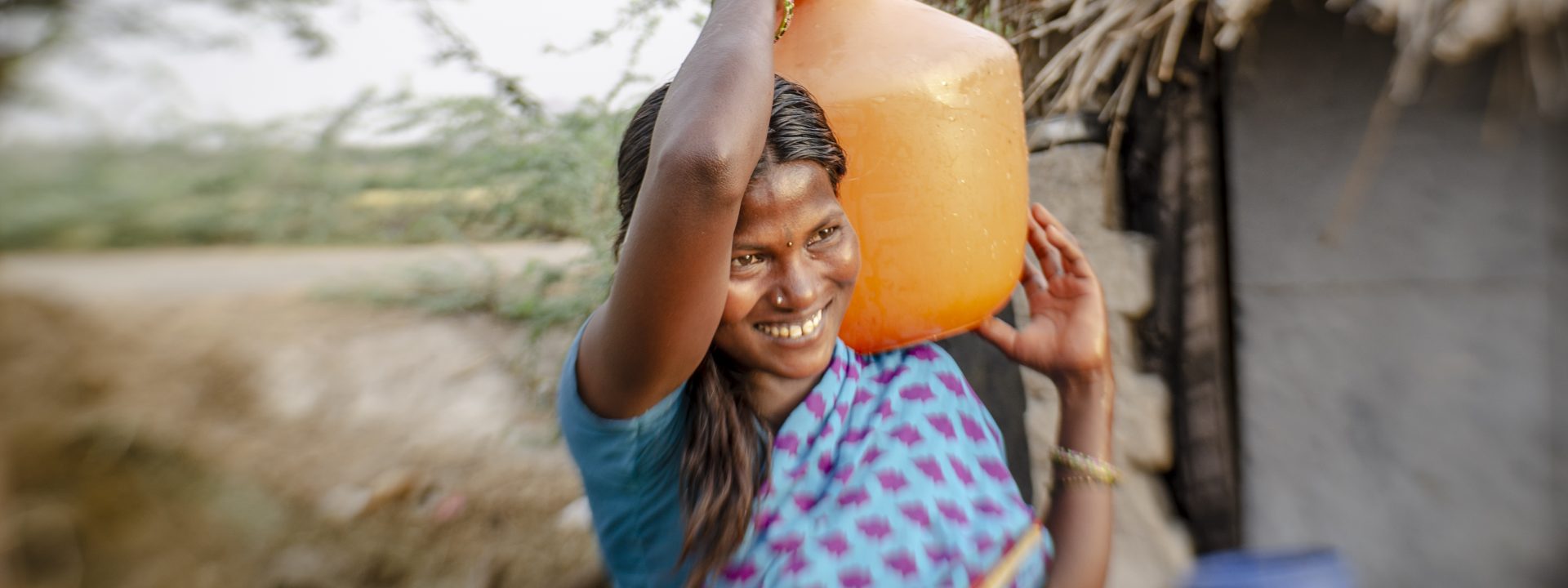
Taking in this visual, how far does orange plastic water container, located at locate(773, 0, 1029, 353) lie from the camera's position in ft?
3.04

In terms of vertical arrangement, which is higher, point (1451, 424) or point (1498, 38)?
point (1498, 38)

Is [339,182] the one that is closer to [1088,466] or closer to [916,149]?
[916,149]

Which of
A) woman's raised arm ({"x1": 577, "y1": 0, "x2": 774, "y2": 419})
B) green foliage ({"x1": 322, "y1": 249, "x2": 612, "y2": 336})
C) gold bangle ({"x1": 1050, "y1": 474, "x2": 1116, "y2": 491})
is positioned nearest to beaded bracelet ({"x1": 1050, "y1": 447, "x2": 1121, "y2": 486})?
gold bangle ({"x1": 1050, "y1": 474, "x2": 1116, "y2": 491})

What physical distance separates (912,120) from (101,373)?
3.12 ft

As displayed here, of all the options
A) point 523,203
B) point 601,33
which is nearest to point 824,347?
point 601,33

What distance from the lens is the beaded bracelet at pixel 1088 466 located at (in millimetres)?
1139

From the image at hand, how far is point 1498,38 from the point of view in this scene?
0.91m

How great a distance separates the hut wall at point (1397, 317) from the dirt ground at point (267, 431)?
146 centimetres

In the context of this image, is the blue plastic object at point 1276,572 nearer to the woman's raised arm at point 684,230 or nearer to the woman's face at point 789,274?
the woman's face at point 789,274

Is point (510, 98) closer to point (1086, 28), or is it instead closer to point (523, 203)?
point (523, 203)

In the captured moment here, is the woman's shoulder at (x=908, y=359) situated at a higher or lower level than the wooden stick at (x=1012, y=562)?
higher

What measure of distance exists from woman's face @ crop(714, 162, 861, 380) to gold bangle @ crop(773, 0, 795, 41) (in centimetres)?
20

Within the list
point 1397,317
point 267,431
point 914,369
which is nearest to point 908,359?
point 914,369

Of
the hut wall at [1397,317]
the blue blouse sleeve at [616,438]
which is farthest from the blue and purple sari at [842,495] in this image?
the hut wall at [1397,317]
